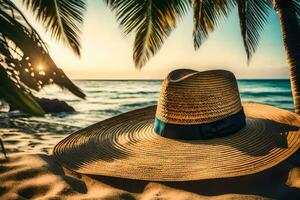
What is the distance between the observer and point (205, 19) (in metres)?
4.63

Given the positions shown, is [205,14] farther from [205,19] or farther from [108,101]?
[108,101]

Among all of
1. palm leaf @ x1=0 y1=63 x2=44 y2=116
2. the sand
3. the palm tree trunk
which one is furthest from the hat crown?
palm leaf @ x1=0 y1=63 x2=44 y2=116

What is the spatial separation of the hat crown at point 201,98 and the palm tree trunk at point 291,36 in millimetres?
1088

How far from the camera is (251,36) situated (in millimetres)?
4309

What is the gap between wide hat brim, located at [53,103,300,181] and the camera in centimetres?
201

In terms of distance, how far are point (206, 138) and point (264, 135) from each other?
45cm

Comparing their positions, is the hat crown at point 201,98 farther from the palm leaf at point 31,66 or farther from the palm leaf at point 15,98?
the palm leaf at point 15,98

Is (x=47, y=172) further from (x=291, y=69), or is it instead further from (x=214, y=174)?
(x=291, y=69)

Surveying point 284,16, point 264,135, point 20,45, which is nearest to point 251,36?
point 284,16

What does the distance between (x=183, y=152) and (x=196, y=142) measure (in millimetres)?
153

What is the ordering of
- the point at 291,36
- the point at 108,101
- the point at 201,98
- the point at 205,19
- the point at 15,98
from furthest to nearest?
the point at 108,101 → the point at 205,19 → the point at 291,36 → the point at 201,98 → the point at 15,98

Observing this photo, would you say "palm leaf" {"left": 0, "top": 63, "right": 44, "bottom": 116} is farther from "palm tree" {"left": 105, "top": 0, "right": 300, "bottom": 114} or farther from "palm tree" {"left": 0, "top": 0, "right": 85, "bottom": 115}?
"palm tree" {"left": 105, "top": 0, "right": 300, "bottom": 114}

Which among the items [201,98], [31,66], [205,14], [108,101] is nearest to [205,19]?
[205,14]

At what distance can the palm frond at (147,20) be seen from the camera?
11.1 feet
